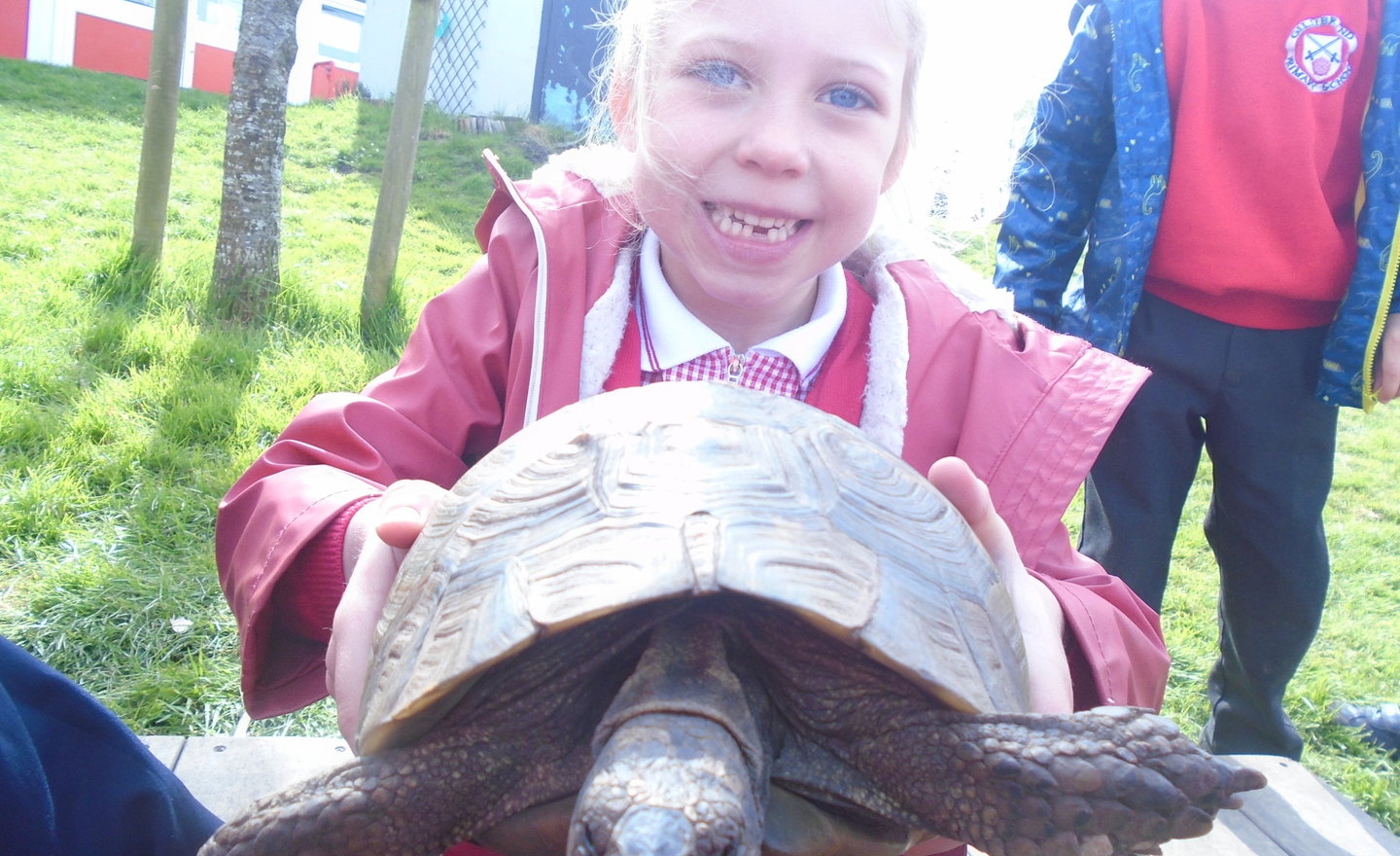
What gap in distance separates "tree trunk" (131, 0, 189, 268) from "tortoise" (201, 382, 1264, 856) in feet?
14.4

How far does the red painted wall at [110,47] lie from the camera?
1413 cm

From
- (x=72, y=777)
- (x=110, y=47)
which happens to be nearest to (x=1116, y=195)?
(x=72, y=777)

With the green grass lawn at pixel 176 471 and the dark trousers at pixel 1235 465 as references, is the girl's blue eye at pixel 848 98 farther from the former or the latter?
the green grass lawn at pixel 176 471

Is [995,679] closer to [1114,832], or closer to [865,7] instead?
[1114,832]

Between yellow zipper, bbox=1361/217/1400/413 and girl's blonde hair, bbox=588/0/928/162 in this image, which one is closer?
girl's blonde hair, bbox=588/0/928/162

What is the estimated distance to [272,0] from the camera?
4547 mm

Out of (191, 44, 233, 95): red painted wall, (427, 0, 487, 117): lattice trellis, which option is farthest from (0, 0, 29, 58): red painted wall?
(427, 0, 487, 117): lattice trellis

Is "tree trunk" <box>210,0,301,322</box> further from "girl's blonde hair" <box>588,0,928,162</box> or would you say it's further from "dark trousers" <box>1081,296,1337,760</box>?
"dark trousers" <box>1081,296,1337,760</box>

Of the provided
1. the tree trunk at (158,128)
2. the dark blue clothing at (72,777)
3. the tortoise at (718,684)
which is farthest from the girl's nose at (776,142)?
the tree trunk at (158,128)

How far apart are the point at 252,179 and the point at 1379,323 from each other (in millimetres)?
4381

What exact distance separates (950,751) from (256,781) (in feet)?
5.60

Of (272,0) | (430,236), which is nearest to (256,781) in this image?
(272,0)

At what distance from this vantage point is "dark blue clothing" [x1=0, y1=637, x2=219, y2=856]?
4.14 ft

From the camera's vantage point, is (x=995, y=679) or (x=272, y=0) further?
(x=272, y=0)
